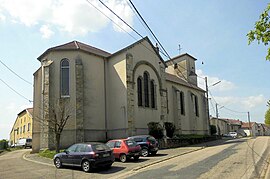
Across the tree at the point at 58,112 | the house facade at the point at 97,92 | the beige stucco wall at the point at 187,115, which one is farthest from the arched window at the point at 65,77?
the beige stucco wall at the point at 187,115

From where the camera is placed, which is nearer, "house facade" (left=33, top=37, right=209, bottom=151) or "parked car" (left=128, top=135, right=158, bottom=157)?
"parked car" (left=128, top=135, right=158, bottom=157)

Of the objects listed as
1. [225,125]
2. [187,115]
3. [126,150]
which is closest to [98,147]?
[126,150]

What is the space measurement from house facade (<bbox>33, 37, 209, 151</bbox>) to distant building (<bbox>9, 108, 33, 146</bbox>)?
25.2 m

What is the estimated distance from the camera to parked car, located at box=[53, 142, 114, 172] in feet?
44.6

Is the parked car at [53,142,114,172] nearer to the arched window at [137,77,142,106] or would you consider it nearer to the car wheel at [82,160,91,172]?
the car wheel at [82,160,91,172]

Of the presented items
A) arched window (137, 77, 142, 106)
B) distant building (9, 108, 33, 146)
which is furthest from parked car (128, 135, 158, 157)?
distant building (9, 108, 33, 146)

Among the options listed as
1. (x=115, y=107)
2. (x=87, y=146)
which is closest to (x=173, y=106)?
(x=115, y=107)

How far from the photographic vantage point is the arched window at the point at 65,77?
90.8 ft

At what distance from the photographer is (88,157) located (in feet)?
45.1

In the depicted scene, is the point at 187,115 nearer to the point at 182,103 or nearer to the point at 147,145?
the point at 182,103

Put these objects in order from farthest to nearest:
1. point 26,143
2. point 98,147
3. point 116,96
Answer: point 26,143
point 116,96
point 98,147

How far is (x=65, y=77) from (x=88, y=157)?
15917 millimetres

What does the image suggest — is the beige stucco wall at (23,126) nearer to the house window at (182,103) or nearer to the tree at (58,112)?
the tree at (58,112)

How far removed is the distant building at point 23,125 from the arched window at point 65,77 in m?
27.5
